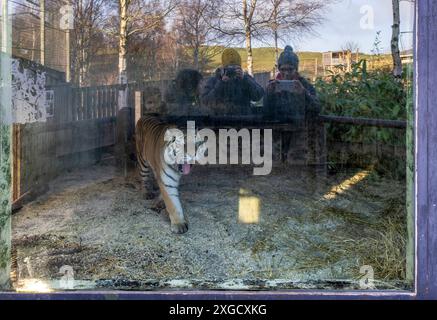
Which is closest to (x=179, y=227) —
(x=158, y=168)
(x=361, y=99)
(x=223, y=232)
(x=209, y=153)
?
(x=223, y=232)

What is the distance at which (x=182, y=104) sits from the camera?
362cm

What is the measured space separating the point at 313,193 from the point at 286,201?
0.91ft

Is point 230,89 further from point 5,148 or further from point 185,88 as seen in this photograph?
point 5,148

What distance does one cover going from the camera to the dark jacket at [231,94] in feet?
11.6

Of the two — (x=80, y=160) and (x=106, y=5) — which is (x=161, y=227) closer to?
(x=80, y=160)

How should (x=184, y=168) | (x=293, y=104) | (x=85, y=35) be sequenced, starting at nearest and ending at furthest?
(x=85, y=35), (x=184, y=168), (x=293, y=104)

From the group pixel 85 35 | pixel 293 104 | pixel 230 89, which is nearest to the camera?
pixel 85 35

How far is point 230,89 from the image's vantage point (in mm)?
3562

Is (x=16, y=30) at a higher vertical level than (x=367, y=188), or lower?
higher

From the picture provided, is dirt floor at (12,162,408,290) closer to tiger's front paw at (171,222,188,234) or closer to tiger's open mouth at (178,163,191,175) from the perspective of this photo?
tiger's front paw at (171,222,188,234)

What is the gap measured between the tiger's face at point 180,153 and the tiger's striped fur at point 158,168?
0.06 feet

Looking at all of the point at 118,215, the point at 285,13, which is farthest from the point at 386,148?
the point at 118,215

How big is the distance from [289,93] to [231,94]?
402 millimetres

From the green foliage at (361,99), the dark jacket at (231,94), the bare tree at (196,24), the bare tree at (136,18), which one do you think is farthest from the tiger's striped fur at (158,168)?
the green foliage at (361,99)
